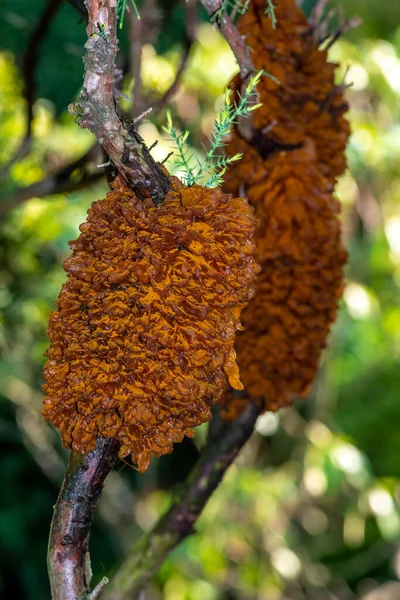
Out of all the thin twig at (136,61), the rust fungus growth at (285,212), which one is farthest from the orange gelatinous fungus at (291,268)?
the thin twig at (136,61)

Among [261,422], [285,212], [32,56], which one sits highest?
[32,56]

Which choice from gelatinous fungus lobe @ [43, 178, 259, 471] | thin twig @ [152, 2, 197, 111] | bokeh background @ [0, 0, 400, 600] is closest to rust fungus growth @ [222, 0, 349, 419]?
gelatinous fungus lobe @ [43, 178, 259, 471]

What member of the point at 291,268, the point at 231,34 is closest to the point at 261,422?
the point at 291,268

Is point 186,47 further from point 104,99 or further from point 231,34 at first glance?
point 104,99

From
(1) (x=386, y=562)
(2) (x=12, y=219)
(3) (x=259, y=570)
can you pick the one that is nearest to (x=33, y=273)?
(2) (x=12, y=219)

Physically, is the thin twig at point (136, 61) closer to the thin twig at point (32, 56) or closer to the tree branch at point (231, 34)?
the thin twig at point (32, 56)

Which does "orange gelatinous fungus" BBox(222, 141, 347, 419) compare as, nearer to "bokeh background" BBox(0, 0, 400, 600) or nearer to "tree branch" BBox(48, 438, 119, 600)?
"tree branch" BBox(48, 438, 119, 600)
